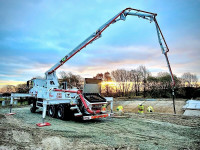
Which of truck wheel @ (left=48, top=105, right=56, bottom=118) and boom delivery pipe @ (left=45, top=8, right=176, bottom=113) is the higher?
boom delivery pipe @ (left=45, top=8, right=176, bottom=113)

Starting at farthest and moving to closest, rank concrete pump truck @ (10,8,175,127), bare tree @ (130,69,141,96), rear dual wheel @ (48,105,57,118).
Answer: bare tree @ (130,69,141,96) < rear dual wheel @ (48,105,57,118) < concrete pump truck @ (10,8,175,127)

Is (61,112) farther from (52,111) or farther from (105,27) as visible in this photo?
(105,27)

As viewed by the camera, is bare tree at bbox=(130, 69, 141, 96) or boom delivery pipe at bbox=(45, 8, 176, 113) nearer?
boom delivery pipe at bbox=(45, 8, 176, 113)

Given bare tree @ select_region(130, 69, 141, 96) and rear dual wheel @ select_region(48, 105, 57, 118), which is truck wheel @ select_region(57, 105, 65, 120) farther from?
bare tree @ select_region(130, 69, 141, 96)

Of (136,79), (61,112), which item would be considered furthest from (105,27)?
(136,79)

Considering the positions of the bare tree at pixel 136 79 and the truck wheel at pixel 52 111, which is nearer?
the truck wheel at pixel 52 111

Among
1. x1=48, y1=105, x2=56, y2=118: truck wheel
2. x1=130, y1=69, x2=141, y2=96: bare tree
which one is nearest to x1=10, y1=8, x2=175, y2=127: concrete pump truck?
x1=48, y1=105, x2=56, y2=118: truck wheel

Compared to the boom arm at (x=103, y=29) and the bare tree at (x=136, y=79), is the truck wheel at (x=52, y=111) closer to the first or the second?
the boom arm at (x=103, y=29)

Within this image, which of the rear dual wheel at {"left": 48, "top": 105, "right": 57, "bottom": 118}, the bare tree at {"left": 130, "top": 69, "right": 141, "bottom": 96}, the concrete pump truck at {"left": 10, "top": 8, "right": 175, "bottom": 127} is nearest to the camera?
the concrete pump truck at {"left": 10, "top": 8, "right": 175, "bottom": 127}

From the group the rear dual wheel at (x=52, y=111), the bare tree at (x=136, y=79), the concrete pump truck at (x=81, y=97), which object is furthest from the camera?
the bare tree at (x=136, y=79)

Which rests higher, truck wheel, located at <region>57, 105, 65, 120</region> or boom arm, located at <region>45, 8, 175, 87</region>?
boom arm, located at <region>45, 8, 175, 87</region>

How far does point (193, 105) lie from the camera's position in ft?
43.3

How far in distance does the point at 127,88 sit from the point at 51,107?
109 feet

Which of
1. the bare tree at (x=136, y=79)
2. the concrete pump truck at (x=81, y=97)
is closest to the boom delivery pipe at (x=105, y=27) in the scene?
the concrete pump truck at (x=81, y=97)
